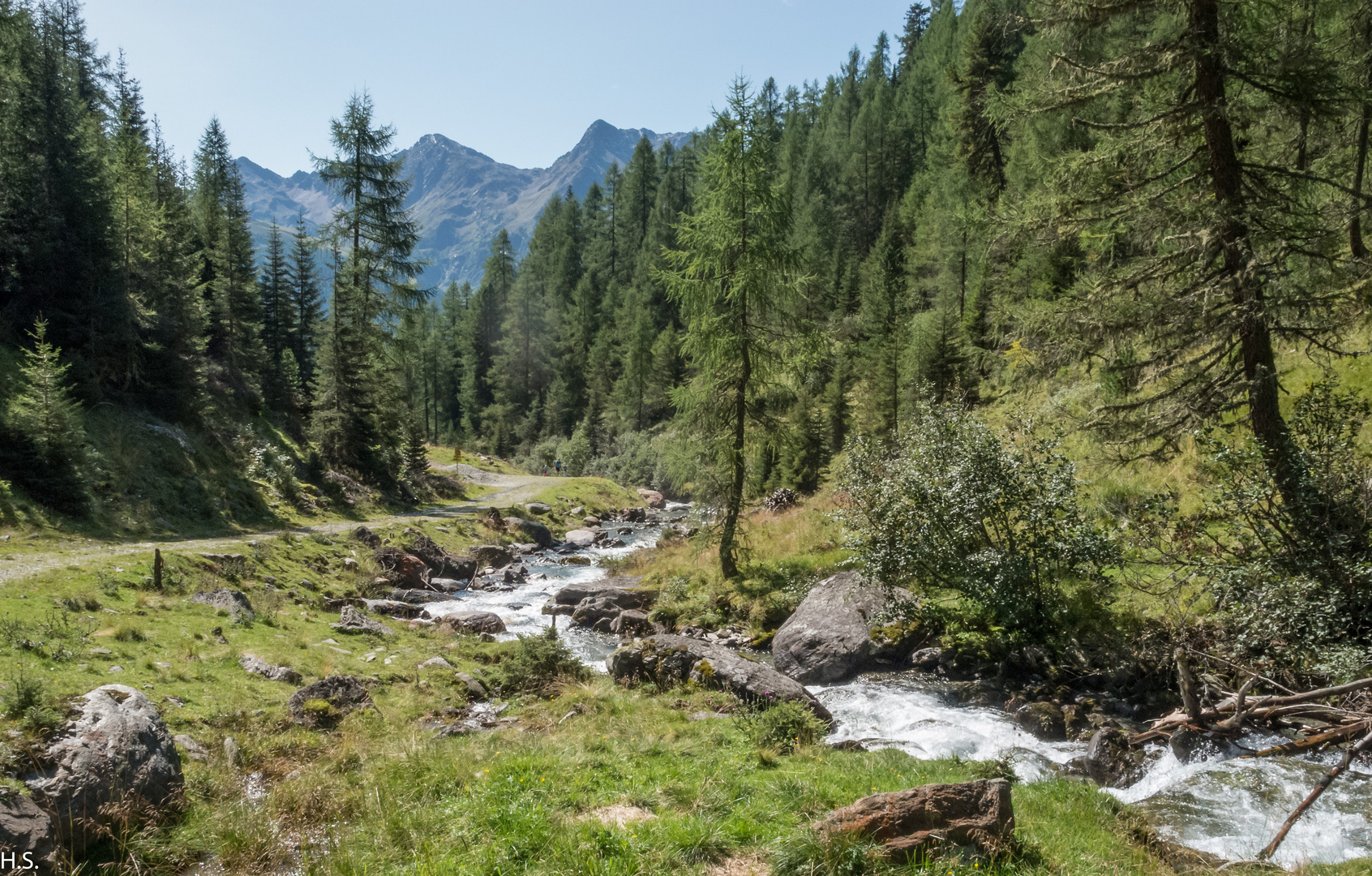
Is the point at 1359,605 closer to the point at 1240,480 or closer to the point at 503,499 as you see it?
the point at 1240,480

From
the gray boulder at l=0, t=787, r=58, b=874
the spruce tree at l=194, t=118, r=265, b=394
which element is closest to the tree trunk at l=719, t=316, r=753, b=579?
the gray boulder at l=0, t=787, r=58, b=874

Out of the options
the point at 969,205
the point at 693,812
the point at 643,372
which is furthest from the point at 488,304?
the point at 693,812

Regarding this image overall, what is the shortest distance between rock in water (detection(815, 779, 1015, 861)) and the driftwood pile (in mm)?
3657

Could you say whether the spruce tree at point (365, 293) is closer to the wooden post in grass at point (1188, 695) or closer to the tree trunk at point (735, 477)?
the tree trunk at point (735, 477)

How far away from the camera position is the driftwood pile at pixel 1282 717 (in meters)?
7.03

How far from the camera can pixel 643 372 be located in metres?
61.5

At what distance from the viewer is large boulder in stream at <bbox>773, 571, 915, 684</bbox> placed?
1330 centimetres

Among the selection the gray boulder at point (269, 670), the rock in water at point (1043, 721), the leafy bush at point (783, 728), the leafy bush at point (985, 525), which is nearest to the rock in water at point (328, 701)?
the gray boulder at point (269, 670)

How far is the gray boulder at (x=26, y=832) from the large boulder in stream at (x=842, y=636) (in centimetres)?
1121

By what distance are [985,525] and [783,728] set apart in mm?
7010

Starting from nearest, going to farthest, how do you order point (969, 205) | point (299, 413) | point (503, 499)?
point (969, 205)
point (503, 499)
point (299, 413)

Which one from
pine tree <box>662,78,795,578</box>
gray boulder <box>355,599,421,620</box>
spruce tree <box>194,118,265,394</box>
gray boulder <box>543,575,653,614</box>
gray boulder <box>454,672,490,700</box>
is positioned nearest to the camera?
gray boulder <box>454,672,490,700</box>

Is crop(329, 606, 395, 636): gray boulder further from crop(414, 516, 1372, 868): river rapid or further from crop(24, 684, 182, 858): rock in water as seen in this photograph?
crop(24, 684, 182, 858): rock in water

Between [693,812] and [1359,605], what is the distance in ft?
30.3
